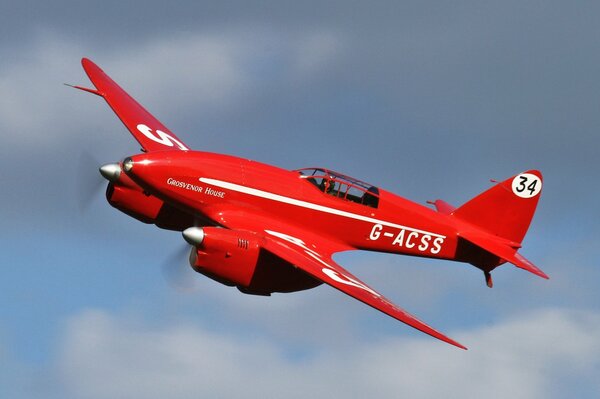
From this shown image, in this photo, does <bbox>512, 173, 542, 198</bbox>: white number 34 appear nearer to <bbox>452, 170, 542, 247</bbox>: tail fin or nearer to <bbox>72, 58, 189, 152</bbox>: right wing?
<bbox>452, 170, 542, 247</bbox>: tail fin

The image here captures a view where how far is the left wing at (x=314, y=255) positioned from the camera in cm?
3372

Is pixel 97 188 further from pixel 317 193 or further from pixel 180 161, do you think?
pixel 317 193

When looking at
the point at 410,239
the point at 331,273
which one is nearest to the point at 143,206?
the point at 331,273

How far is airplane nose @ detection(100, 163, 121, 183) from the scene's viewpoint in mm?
37312

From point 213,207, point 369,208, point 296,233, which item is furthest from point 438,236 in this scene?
point 213,207

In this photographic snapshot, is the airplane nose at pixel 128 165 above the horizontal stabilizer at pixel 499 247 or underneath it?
underneath

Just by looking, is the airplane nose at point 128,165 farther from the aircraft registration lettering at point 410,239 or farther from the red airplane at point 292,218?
the aircraft registration lettering at point 410,239

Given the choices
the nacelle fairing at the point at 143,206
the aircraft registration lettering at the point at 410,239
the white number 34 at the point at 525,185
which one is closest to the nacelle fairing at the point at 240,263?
the aircraft registration lettering at the point at 410,239

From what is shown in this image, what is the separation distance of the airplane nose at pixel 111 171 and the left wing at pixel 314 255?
124 inches

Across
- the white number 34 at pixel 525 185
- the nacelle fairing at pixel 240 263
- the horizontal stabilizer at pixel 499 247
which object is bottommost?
the nacelle fairing at pixel 240 263

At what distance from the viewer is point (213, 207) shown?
36.9m

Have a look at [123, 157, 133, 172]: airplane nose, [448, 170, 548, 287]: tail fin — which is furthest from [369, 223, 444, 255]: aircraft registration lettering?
[123, 157, 133, 172]: airplane nose

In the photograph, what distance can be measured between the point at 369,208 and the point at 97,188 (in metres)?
8.35

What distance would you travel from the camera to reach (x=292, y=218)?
37.7 m
